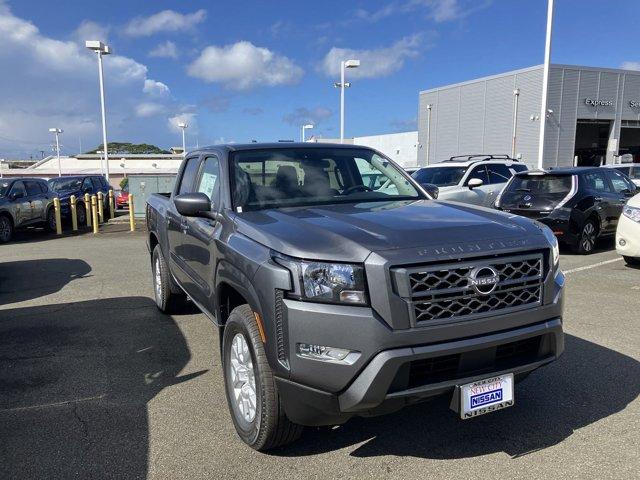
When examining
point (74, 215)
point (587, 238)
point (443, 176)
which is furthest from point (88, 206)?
point (587, 238)

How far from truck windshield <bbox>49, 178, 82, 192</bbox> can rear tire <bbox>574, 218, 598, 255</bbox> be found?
16.1 m

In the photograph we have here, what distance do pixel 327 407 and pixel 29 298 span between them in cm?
606

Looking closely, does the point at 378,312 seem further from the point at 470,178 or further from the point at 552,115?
the point at 552,115

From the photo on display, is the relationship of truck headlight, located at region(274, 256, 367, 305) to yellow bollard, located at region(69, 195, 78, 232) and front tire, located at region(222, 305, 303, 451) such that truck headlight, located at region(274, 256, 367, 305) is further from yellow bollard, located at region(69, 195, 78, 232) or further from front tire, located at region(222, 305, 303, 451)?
yellow bollard, located at region(69, 195, 78, 232)

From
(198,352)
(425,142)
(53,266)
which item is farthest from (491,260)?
(425,142)

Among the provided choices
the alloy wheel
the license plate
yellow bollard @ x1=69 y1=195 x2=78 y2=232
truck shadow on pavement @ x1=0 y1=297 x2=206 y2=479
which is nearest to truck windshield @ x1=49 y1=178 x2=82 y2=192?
yellow bollard @ x1=69 y1=195 x2=78 y2=232

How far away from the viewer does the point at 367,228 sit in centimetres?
295

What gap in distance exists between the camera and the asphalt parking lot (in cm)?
301

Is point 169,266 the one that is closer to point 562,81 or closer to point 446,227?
point 446,227

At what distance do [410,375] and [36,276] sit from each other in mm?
8068

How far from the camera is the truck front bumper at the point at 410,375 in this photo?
255 cm

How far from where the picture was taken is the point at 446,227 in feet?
9.64

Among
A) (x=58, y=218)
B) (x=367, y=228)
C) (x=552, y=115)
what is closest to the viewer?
(x=367, y=228)

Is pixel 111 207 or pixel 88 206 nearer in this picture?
pixel 88 206
